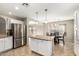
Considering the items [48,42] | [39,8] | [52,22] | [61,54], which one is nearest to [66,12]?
[52,22]

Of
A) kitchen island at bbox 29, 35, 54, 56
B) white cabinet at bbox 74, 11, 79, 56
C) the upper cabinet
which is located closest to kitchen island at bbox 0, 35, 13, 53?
the upper cabinet

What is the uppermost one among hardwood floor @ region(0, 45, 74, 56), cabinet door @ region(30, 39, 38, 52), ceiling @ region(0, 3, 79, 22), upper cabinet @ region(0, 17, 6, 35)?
ceiling @ region(0, 3, 79, 22)

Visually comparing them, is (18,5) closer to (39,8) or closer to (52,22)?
(39,8)

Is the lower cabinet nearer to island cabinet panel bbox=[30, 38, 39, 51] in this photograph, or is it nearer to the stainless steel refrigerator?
the stainless steel refrigerator

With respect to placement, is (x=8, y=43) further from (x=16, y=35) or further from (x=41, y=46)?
(x=41, y=46)

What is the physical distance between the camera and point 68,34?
1.92 metres

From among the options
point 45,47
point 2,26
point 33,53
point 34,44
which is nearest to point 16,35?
point 2,26

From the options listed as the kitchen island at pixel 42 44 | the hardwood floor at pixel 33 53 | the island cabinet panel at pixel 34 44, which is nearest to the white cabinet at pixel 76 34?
the hardwood floor at pixel 33 53

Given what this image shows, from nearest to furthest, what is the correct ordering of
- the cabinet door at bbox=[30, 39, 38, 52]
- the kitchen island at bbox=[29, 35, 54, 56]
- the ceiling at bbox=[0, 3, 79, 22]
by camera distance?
the ceiling at bbox=[0, 3, 79, 22] < the kitchen island at bbox=[29, 35, 54, 56] < the cabinet door at bbox=[30, 39, 38, 52]

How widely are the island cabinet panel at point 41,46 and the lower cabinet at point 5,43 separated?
1.76ft

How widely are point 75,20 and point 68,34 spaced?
0.34 m

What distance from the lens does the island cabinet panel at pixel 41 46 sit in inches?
77.0

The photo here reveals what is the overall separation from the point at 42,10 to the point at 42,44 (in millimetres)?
788

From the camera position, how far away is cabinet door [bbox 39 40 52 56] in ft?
6.41
